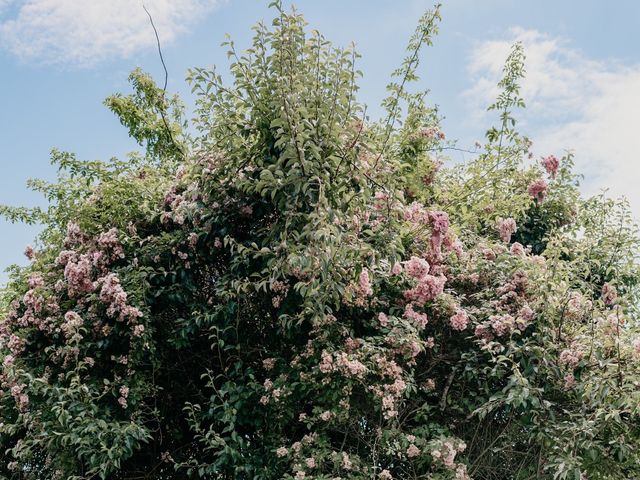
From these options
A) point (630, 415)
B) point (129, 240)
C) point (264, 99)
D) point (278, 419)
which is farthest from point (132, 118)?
point (630, 415)

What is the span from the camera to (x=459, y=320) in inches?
190

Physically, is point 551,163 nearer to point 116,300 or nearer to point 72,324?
point 116,300

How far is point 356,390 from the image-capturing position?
465 centimetres

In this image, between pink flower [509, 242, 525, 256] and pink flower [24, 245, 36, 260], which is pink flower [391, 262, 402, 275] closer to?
pink flower [509, 242, 525, 256]

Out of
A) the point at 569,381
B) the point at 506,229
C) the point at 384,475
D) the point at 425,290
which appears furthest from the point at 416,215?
the point at 384,475

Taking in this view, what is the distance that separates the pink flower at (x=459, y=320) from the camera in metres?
4.81

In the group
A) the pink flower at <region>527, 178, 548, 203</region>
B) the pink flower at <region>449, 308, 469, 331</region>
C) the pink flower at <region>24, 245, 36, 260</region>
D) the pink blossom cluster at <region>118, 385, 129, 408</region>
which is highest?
the pink flower at <region>527, 178, 548, 203</region>

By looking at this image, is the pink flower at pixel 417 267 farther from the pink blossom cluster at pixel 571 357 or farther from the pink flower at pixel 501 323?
the pink blossom cluster at pixel 571 357

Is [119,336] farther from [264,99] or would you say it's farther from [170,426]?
[264,99]

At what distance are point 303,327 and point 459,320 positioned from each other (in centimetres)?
109

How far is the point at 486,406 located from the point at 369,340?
35.1 inches

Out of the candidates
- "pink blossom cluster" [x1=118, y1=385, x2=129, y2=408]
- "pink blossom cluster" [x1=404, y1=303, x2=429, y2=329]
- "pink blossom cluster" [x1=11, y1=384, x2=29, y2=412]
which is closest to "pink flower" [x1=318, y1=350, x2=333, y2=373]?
"pink blossom cluster" [x1=404, y1=303, x2=429, y2=329]

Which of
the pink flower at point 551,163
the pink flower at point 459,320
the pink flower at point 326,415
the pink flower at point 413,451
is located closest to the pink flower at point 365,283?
the pink flower at point 459,320

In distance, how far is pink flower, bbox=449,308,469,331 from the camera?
4.81m
